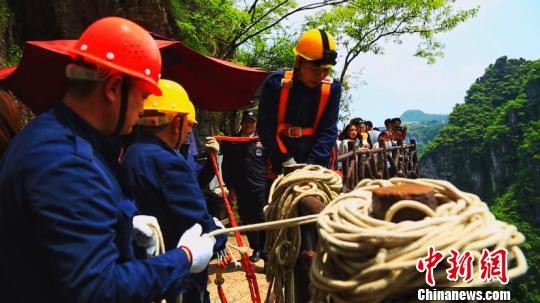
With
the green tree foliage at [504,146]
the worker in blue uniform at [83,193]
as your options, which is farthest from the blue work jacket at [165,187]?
the green tree foliage at [504,146]

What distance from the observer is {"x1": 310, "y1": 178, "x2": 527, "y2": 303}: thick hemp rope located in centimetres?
105

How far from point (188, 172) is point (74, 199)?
1.13 metres

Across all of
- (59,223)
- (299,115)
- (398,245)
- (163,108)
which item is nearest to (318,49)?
(299,115)

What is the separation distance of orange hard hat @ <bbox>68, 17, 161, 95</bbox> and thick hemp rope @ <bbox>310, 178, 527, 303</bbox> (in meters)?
0.75

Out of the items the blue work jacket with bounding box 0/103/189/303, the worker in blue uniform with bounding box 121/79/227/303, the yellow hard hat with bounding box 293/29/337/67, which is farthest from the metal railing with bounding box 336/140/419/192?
the blue work jacket with bounding box 0/103/189/303

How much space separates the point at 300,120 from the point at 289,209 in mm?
1314

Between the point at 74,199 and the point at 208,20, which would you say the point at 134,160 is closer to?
the point at 74,199

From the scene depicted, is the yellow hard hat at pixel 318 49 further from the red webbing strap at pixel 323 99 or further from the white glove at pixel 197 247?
the white glove at pixel 197 247

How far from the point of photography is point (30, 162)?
3.81 ft

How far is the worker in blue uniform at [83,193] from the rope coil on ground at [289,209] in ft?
2.61

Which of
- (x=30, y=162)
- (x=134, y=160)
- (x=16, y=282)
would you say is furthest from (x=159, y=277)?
(x=134, y=160)

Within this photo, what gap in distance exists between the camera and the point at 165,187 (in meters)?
2.20

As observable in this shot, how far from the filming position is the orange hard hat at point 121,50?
1393 millimetres

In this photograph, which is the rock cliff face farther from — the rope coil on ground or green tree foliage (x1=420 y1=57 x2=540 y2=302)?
the rope coil on ground
